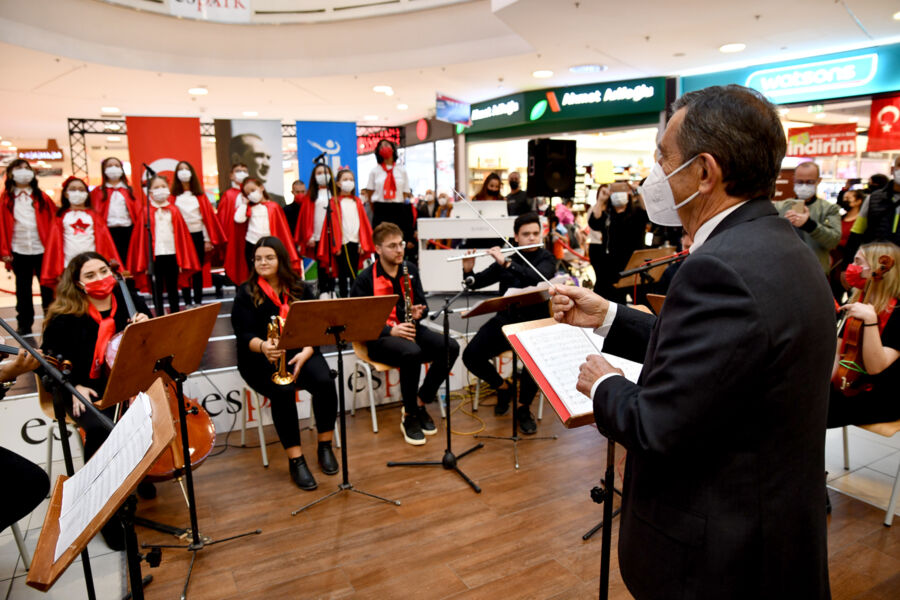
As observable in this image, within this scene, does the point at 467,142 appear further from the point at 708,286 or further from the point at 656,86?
the point at 708,286

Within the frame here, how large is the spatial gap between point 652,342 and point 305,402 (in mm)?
3521

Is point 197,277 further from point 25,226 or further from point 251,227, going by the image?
point 25,226

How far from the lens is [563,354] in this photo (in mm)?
1672

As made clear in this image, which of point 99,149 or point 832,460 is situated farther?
point 99,149

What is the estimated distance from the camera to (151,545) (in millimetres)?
2635

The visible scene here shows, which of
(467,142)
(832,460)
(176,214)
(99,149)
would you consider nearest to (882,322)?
(832,460)

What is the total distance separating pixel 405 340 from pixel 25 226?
3.95m

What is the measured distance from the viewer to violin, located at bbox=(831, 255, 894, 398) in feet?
8.61

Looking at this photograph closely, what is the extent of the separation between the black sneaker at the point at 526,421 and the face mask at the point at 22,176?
4885 mm

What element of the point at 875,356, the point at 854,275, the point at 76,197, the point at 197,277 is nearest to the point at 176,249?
the point at 197,277

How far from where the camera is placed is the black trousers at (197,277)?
6020 millimetres

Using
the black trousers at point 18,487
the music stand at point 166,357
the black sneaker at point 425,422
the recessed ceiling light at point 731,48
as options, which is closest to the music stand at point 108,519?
the music stand at point 166,357

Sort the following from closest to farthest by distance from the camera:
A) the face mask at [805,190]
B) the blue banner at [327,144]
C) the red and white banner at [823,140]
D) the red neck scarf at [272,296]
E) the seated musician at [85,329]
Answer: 1. the seated musician at [85,329]
2. the red neck scarf at [272,296]
3. the face mask at [805,190]
4. the blue banner at [327,144]
5. the red and white banner at [823,140]

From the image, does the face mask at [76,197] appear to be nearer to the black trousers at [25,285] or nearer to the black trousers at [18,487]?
the black trousers at [25,285]
